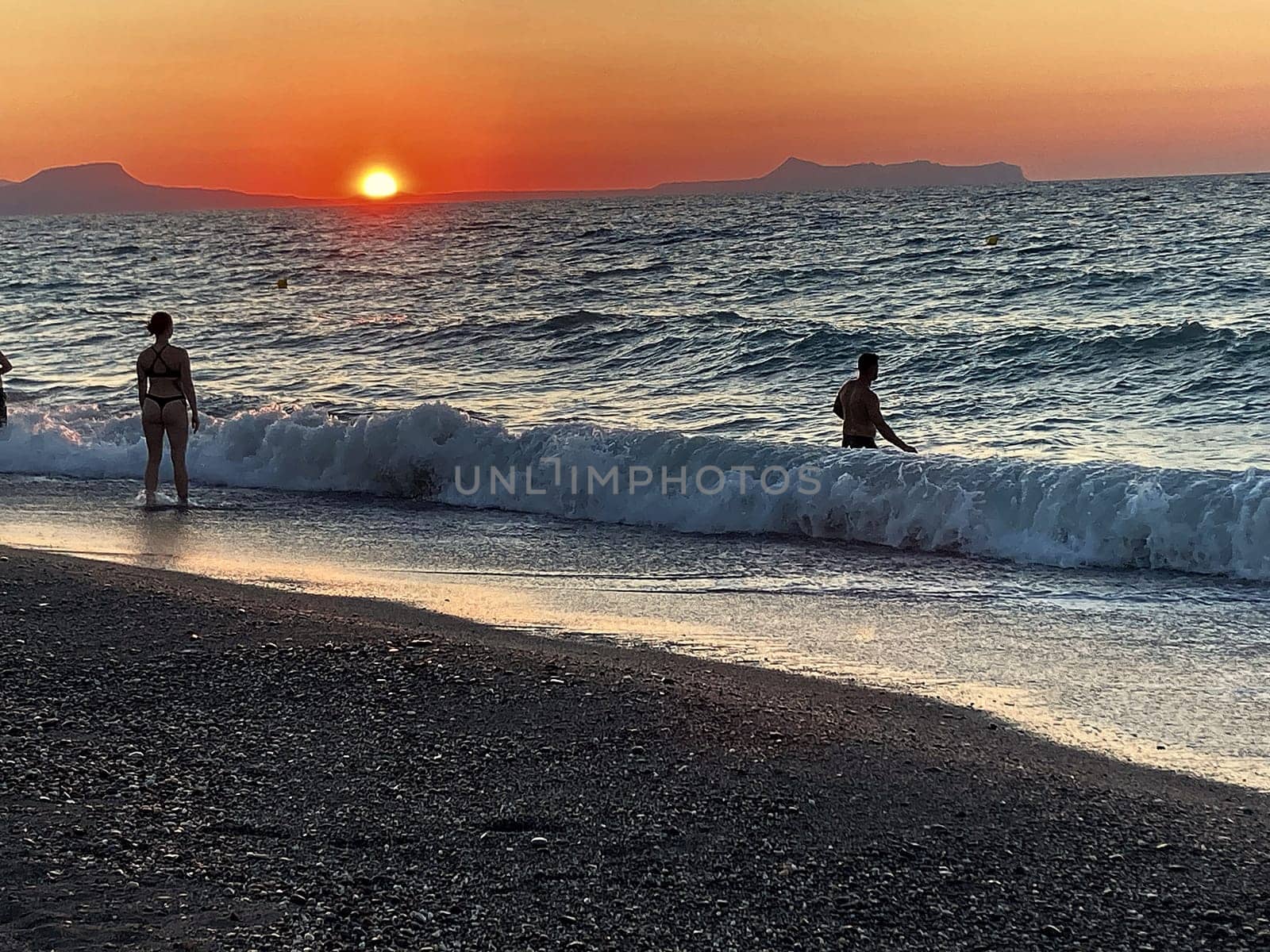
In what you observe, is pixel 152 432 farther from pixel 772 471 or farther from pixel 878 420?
pixel 878 420

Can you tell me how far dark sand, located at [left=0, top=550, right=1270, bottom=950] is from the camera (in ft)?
10.8

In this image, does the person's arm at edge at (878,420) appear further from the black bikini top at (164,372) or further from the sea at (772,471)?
the black bikini top at (164,372)

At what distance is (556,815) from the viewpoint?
3945 millimetres

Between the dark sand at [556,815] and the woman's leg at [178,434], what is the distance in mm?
5176

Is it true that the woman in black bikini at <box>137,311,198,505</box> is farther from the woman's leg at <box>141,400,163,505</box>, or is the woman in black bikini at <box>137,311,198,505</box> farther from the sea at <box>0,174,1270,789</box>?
the sea at <box>0,174,1270,789</box>

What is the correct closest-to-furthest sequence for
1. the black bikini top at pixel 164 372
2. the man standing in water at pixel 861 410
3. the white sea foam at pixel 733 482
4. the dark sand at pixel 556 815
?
the dark sand at pixel 556 815 < the white sea foam at pixel 733 482 < the black bikini top at pixel 164 372 < the man standing in water at pixel 861 410

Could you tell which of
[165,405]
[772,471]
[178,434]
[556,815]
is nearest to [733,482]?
[772,471]

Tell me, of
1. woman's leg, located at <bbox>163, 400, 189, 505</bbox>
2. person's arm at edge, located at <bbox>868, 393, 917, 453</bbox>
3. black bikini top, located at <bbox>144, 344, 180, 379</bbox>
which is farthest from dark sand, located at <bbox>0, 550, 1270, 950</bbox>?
person's arm at edge, located at <bbox>868, 393, 917, 453</bbox>

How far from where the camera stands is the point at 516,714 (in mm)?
4934

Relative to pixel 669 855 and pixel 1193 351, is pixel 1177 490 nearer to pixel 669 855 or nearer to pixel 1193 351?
pixel 669 855

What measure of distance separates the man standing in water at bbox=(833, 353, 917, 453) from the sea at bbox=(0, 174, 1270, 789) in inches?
20.7

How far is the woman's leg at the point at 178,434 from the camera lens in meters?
10.8

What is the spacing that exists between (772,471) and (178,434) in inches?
201

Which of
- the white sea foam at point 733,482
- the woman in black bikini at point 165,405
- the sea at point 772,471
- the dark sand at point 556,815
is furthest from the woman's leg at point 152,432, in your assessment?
the dark sand at point 556,815
